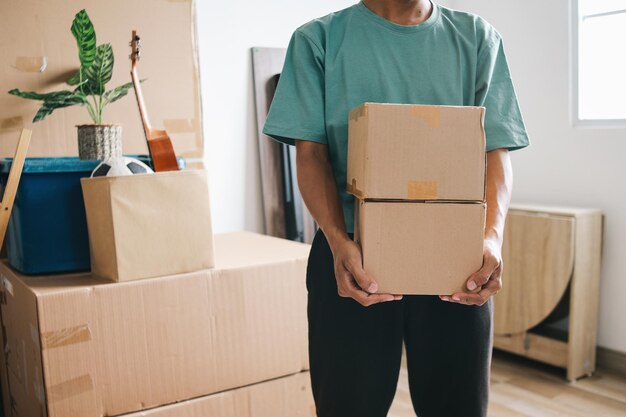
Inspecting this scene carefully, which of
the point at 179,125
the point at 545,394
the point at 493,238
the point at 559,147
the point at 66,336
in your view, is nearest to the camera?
the point at 493,238

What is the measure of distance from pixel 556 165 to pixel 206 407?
6.79 ft

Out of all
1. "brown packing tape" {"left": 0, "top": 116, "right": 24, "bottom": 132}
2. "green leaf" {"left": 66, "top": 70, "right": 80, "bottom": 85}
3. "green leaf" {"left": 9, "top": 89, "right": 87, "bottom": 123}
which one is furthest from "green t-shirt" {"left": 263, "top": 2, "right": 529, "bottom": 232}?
"brown packing tape" {"left": 0, "top": 116, "right": 24, "bottom": 132}

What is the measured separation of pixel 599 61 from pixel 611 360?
1.36 metres

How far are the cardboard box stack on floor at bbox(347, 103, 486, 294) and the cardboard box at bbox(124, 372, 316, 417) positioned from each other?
92cm

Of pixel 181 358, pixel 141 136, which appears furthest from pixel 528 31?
pixel 181 358

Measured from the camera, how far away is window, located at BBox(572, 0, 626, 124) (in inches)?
111

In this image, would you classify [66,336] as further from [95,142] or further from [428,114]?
[428,114]

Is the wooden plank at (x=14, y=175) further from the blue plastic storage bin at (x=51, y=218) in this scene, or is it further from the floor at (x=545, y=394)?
the floor at (x=545, y=394)

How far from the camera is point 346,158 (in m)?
1.17

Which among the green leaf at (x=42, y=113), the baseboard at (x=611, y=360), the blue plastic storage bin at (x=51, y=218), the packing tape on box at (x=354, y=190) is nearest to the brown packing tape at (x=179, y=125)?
the green leaf at (x=42, y=113)

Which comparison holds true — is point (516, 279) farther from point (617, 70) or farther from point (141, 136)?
point (141, 136)

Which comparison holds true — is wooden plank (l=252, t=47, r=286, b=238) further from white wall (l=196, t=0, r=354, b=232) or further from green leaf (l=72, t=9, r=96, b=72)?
green leaf (l=72, t=9, r=96, b=72)

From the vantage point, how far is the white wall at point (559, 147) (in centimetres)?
281

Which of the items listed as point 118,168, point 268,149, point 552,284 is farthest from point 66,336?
point 552,284
